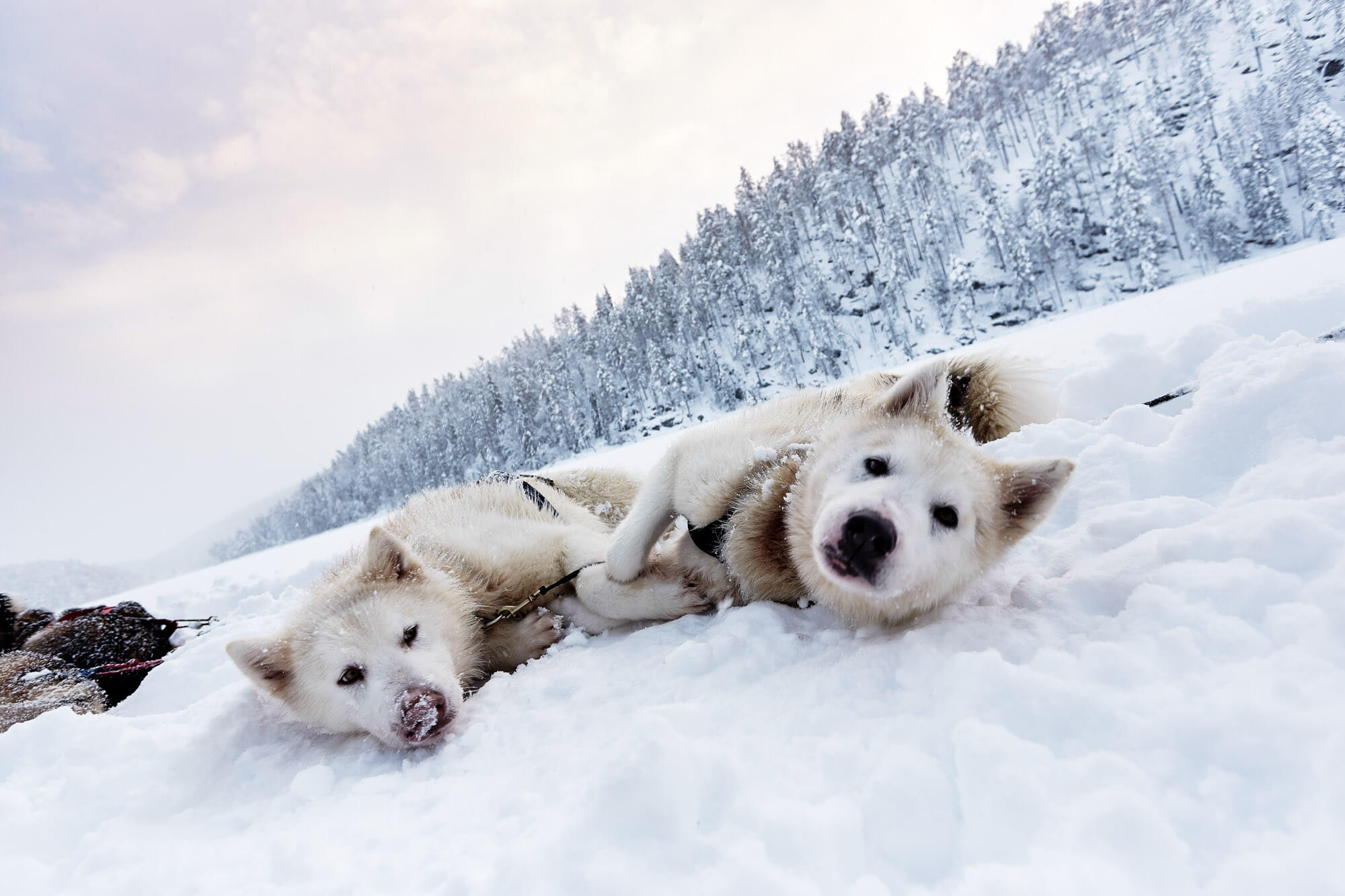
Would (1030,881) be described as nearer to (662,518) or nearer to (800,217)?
(662,518)

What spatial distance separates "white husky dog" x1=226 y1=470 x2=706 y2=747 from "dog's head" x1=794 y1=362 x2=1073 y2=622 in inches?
42.8

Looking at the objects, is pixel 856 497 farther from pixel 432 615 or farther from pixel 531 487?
pixel 531 487

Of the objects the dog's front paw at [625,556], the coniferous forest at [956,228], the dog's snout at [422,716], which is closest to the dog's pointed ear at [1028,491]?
the dog's front paw at [625,556]

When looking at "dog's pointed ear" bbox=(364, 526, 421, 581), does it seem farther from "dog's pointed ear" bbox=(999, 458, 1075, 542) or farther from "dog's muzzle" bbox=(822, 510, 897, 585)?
"dog's pointed ear" bbox=(999, 458, 1075, 542)

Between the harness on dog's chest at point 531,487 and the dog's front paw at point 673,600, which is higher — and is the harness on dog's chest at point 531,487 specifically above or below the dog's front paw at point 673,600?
above

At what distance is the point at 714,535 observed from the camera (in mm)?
3105

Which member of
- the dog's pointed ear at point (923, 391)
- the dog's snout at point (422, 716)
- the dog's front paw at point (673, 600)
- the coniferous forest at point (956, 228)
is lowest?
the dog's front paw at point (673, 600)

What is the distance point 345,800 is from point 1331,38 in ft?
345

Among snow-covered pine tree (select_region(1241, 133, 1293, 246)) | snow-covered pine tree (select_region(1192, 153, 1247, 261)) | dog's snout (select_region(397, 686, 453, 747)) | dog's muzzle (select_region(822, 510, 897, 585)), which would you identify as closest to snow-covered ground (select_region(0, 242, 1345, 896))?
dog's snout (select_region(397, 686, 453, 747))

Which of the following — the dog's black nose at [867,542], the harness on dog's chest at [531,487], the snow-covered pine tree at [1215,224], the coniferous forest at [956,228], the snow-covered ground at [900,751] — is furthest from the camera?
the coniferous forest at [956,228]

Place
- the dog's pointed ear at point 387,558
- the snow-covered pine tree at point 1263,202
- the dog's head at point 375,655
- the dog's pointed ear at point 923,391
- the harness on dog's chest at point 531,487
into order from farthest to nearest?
the snow-covered pine tree at point 1263,202, the harness on dog's chest at point 531,487, the dog's pointed ear at point 387,558, the dog's pointed ear at point 923,391, the dog's head at point 375,655

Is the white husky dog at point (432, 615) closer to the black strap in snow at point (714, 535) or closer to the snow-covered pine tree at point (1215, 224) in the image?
the black strap in snow at point (714, 535)

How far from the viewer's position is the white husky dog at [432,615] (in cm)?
261

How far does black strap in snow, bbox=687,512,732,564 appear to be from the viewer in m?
3.07
